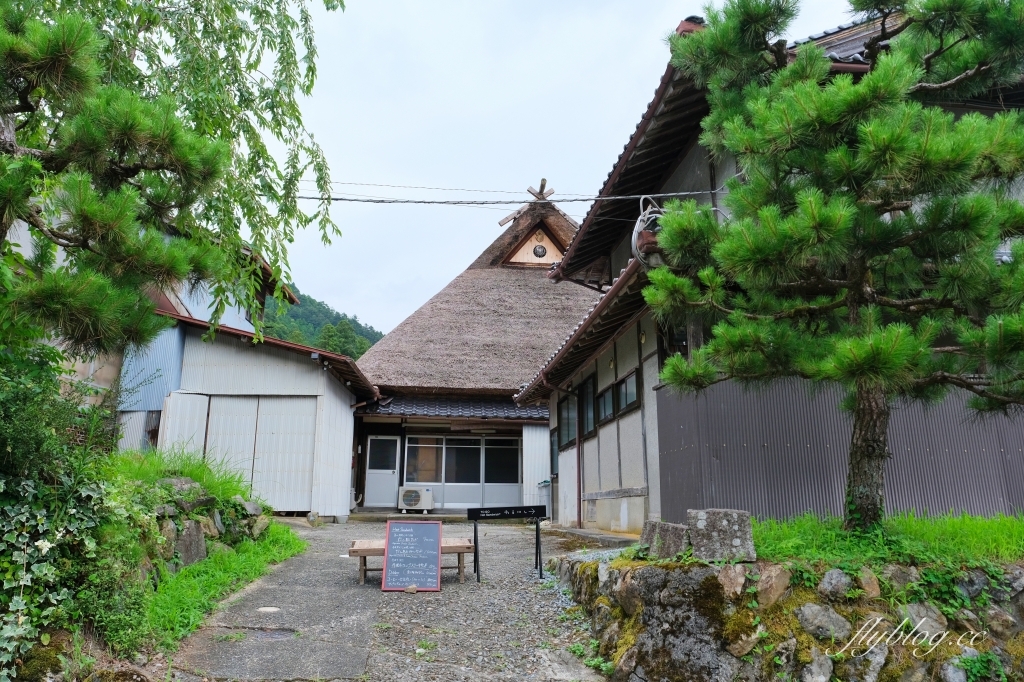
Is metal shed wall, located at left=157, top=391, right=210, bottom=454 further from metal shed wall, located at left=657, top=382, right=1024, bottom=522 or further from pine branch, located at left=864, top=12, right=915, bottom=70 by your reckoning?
pine branch, located at left=864, top=12, right=915, bottom=70

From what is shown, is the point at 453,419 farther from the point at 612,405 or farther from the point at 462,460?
→ the point at 612,405

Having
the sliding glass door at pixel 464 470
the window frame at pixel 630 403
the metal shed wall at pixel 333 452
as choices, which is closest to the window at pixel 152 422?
the metal shed wall at pixel 333 452

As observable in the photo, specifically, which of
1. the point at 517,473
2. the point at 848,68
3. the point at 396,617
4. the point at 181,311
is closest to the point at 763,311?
the point at 848,68

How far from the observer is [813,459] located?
20.3 ft

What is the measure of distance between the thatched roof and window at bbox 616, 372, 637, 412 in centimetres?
807

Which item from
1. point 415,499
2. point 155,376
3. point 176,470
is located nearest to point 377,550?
point 176,470

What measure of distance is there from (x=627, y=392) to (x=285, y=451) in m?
7.07

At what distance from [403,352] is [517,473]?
14.5ft

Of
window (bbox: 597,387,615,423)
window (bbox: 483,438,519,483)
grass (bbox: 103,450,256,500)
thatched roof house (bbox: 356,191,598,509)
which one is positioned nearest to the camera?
grass (bbox: 103,450,256,500)

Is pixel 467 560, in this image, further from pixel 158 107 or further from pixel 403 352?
pixel 403 352

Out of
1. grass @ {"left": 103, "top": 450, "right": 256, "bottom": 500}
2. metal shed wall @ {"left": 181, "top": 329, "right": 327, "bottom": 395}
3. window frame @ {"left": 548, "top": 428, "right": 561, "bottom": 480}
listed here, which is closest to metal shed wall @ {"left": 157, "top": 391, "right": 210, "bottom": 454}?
metal shed wall @ {"left": 181, "top": 329, "right": 327, "bottom": 395}

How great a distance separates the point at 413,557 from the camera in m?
6.96

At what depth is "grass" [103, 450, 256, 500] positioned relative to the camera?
656 cm

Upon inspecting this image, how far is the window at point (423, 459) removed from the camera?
1842 centimetres
